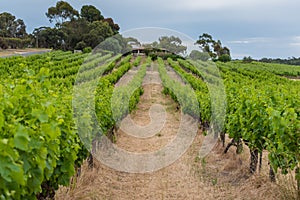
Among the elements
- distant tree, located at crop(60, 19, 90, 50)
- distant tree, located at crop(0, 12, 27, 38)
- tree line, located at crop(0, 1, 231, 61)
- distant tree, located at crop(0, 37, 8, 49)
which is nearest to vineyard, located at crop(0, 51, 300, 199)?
tree line, located at crop(0, 1, 231, 61)

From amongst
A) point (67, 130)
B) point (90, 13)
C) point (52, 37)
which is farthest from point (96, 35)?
point (67, 130)

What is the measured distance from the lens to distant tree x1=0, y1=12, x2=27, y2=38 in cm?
7825

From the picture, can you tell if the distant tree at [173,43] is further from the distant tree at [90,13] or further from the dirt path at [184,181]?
the distant tree at [90,13]

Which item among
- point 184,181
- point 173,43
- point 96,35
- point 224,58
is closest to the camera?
point 184,181

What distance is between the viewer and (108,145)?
26.0 feet

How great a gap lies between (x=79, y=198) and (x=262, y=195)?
9.08 ft

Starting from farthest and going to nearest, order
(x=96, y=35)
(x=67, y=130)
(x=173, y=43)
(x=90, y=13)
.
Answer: (x=90, y=13) → (x=96, y=35) → (x=173, y=43) → (x=67, y=130)

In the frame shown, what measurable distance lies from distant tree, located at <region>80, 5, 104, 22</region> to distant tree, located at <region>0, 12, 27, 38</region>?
16.5m

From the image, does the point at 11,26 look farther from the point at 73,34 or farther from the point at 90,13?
the point at 73,34

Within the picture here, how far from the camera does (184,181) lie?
623cm

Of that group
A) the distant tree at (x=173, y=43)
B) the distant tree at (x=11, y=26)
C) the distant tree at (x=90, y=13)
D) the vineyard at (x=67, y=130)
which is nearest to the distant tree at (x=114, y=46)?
the distant tree at (x=173, y=43)

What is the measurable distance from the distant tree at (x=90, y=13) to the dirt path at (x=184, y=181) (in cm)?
7271

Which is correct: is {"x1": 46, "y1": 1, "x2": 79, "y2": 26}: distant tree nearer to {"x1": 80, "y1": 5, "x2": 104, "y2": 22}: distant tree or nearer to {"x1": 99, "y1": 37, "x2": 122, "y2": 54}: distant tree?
{"x1": 80, "y1": 5, "x2": 104, "y2": 22}: distant tree

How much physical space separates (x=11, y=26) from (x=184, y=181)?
276 ft
